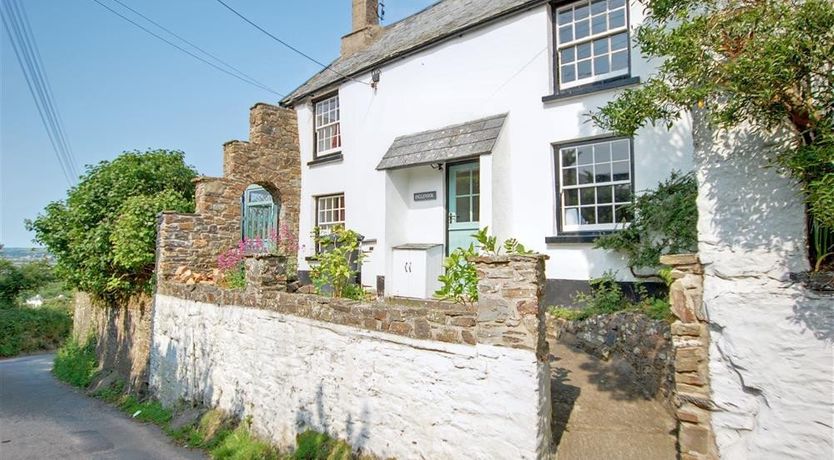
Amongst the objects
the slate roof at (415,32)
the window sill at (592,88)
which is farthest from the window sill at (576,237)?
the slate roof at (415,32)

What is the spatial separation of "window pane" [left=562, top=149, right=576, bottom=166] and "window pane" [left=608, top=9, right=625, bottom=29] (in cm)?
213

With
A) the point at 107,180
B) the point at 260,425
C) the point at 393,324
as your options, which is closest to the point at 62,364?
the point at 107,180

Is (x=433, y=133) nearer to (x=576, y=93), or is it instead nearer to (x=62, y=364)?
(x=576, y=93)

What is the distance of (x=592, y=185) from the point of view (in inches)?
314

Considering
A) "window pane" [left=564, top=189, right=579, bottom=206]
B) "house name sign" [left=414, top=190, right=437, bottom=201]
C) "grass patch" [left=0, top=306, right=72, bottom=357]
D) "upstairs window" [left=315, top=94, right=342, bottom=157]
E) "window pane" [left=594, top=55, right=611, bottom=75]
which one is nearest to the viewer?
"window pane" [left=594, top=55, right=611, bottom=75]

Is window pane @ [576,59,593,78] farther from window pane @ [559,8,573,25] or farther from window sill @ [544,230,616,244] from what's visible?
window sill @ [544,230,616,244]

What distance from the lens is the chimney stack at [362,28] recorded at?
47.3 feet

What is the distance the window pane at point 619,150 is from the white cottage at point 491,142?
0.03 m

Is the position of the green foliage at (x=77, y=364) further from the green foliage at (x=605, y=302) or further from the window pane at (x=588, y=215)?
the window pane at (x=588, y=215)

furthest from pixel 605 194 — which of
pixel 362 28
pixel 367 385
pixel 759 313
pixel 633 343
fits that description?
pixel 362 28

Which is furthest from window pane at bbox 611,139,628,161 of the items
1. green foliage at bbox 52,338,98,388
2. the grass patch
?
the grass patch

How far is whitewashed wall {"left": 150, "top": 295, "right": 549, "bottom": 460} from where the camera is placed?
4.33m

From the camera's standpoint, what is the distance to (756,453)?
3463 millimetres

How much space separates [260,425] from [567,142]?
6848 mm
